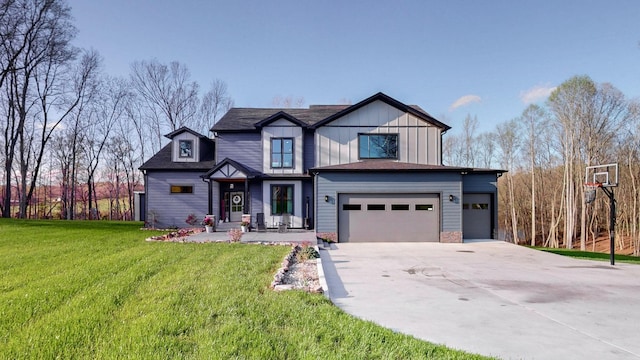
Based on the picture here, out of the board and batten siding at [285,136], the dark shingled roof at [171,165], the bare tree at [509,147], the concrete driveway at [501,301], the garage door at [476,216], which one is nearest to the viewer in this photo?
the concrete driveway at [501,301]

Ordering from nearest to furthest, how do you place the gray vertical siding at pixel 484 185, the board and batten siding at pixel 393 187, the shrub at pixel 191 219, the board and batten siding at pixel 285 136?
the board and batten siding at pixel 393 187
the gray vertical siding at pixel 484 185
the board and batten siding at pixel 285 136
the shrub at pixel 191 219

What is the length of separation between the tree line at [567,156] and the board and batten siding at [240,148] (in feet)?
58.8

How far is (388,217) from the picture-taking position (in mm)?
13188

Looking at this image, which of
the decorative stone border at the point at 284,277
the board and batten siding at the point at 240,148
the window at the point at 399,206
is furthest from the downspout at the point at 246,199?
the decorative stone border at the point at 284,277

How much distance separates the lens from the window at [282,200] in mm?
15914

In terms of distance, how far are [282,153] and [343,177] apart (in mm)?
4167

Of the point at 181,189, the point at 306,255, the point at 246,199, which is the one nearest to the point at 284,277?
the point at 306,255

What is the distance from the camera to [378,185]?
1321 centimetres

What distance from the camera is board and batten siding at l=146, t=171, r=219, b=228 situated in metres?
→ 16.8

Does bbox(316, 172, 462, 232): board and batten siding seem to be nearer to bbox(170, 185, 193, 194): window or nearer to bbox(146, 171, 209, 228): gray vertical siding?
bbox(146, 171, 209, 228): gray vertical siding

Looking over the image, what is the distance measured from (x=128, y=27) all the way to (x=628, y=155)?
98.0ft

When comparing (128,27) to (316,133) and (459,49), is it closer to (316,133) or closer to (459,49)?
(316,133)

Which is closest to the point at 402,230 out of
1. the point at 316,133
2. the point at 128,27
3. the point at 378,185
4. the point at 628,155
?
the point at 378,185

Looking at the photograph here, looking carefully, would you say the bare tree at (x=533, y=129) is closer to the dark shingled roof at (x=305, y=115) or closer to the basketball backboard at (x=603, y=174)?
the basketball backboard at (x=603, y=174)
